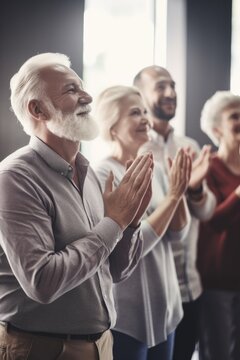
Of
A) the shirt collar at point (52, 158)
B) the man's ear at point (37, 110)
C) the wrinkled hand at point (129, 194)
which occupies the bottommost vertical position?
the wrinkled hand at point (129, 194)

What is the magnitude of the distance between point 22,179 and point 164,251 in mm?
898

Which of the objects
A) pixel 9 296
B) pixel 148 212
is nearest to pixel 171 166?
pixel 148 212

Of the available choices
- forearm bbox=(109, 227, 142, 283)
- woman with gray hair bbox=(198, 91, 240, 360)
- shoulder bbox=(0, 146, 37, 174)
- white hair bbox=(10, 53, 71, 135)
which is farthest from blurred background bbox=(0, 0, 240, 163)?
forearm bbox=(109, 227, 142, 283)

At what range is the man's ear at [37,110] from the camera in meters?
1.63

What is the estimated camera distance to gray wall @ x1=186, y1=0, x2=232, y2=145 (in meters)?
2.36

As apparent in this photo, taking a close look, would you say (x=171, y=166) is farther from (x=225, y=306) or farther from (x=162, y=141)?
(x=225, y=306)

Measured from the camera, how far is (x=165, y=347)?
2.13 metres

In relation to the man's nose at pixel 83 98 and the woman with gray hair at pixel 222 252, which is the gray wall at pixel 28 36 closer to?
the man's nose at pixel 83 98

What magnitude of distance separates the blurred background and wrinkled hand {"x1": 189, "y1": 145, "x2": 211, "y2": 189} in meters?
0.06

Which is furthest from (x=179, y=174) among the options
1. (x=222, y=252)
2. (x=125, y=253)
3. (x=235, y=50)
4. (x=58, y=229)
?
(x=58, y=229)

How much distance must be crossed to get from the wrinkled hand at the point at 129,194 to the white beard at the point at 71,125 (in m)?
0.18

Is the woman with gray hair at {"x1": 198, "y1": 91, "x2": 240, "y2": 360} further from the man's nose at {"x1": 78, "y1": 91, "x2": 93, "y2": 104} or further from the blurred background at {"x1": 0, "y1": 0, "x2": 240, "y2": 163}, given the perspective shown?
the man's nose at {"x1": 78, "y1": 91, "x2": 93, "y2": 104}

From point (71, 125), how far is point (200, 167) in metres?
0.84

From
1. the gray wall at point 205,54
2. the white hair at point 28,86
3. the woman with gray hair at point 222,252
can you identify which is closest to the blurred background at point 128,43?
the gray wall at point 205,54
